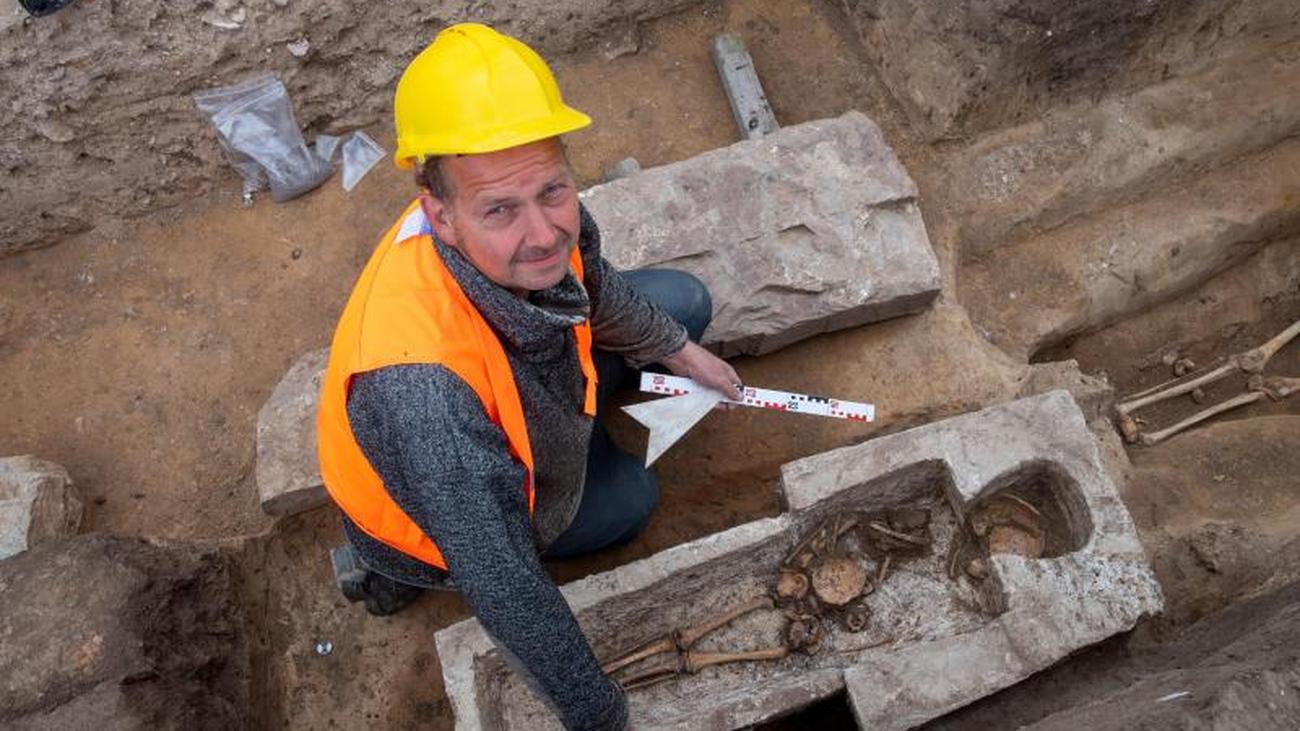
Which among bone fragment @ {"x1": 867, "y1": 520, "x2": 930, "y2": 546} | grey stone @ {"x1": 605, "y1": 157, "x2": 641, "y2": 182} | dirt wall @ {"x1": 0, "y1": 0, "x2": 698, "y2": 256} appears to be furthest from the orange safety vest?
dirt wall @ {"x1": 0, "y1": 0, "x2": 698, "y2": 256}

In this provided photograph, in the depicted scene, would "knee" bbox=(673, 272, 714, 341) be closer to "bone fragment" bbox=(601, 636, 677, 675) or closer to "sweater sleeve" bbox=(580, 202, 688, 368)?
"sweater sleeve" bbox=(580, 202, 688, 368)

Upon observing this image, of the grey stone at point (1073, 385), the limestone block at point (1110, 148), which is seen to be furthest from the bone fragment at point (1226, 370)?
the limestone block at point (1110, 148)

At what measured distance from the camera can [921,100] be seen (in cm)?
440

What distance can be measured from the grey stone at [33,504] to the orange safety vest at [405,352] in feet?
4.98

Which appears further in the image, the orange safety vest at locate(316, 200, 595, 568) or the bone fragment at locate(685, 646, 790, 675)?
the bone fragment at locate(685, 646, 790, 675)

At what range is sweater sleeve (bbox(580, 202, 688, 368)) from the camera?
9.80 ft

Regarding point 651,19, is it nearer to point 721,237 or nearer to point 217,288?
point 721,237

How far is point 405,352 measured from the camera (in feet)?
7.61

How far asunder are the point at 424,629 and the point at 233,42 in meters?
2.56

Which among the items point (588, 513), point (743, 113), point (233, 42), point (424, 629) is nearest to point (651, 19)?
point (743, 113)

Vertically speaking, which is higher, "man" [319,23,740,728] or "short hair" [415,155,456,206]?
"short hair" [415,155,456,206]

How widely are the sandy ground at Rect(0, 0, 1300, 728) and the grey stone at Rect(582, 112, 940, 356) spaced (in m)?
0.25

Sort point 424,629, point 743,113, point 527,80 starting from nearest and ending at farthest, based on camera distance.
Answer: point 527,80 < point 424,629 < point 743,113

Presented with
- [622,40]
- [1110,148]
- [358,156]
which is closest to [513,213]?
[358,156]
